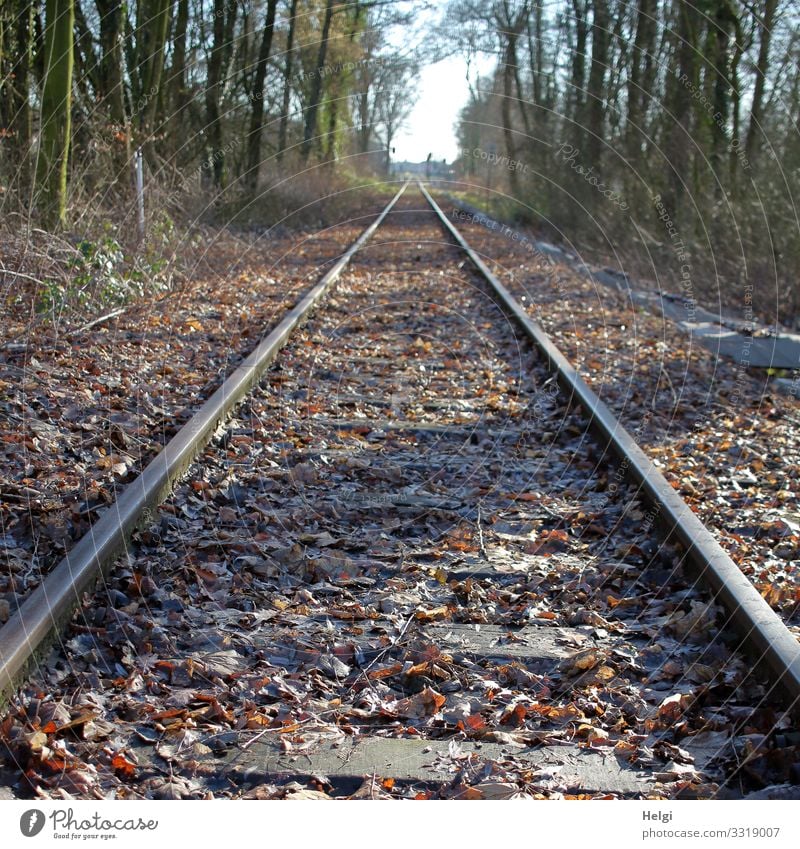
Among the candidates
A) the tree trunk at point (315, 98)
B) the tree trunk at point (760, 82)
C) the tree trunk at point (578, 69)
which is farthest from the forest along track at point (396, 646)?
the tree trunk at point (578, 69)

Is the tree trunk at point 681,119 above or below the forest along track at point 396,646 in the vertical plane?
above

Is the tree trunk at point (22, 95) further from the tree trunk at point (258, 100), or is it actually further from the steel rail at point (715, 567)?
the steel rail at point (715, 567)

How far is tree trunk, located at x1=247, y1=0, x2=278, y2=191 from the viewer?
20.9m

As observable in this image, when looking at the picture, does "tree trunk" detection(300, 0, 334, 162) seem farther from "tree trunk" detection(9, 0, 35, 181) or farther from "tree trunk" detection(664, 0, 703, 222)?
"tree trunk" detection(9, 0, 35, 181)

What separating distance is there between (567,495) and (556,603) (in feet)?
4.52

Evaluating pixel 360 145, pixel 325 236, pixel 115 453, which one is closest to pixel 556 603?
pixel 115 453

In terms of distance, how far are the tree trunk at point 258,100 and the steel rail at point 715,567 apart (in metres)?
16.1

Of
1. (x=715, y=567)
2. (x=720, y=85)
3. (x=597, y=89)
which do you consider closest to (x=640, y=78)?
(x=597, y=89)

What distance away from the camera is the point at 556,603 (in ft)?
13.1

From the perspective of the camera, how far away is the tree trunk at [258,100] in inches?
823

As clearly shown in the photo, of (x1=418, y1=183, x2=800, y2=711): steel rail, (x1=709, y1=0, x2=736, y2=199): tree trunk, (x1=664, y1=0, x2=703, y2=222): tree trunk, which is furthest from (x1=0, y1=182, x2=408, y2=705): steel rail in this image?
(x1=664, y1=0, x2=703, y2=222): tree trunk

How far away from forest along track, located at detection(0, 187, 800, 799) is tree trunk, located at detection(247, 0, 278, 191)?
1673 centimetres

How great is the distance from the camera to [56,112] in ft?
35.2
